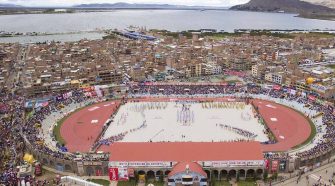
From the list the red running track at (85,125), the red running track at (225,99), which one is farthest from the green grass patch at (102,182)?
the red running track at (85,125)

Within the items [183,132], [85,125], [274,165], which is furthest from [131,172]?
[85,125]

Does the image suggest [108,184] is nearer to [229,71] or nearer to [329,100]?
[329,100]

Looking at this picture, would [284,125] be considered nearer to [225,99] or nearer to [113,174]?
[225,99]

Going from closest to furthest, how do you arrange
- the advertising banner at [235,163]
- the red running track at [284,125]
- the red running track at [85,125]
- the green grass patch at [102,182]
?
the advertising banner at [235,163] → the green grass patch at [102,182] → the red running track at [284,125] → the red running track at [85,125]

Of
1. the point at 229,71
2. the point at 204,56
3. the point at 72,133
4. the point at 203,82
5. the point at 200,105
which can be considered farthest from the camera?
the point at 204,56

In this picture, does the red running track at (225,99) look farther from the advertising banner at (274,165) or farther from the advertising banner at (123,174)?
the advertising banner at (123,174)

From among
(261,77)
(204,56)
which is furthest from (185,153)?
(204,56)

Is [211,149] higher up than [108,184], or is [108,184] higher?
[211,149]
